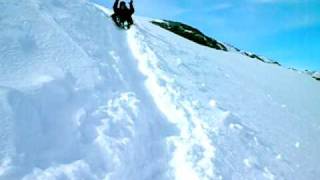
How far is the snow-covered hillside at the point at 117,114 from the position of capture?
8078mm

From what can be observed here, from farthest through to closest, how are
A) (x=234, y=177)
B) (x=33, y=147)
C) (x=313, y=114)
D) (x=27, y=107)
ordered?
(x=313, y=114)
(x=234, y=177)
(x=27, y=107)
(x=33, y=147)

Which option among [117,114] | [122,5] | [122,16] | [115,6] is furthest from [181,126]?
[122,5]

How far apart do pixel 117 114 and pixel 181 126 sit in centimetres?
194

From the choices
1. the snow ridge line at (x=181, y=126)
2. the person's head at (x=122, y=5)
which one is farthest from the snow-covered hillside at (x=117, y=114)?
the person's head at (x=122, y=5)

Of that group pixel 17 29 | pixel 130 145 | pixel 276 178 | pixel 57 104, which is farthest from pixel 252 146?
pixel 17 29

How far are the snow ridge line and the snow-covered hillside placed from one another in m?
0.03

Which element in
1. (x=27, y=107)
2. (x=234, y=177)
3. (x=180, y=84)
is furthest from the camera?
(x=180, y=84)

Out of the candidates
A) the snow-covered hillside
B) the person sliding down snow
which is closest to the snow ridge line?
the snow-covered hillside

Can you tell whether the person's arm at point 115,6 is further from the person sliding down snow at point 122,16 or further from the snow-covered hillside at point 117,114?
the snow-covered hillside at point 117,114

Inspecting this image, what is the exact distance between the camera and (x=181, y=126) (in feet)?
35.4

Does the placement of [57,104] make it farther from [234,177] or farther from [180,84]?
[180,84]

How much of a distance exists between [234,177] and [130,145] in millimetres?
2858

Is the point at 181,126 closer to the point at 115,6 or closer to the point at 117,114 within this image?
the point at 117,114

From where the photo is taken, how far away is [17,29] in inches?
462
